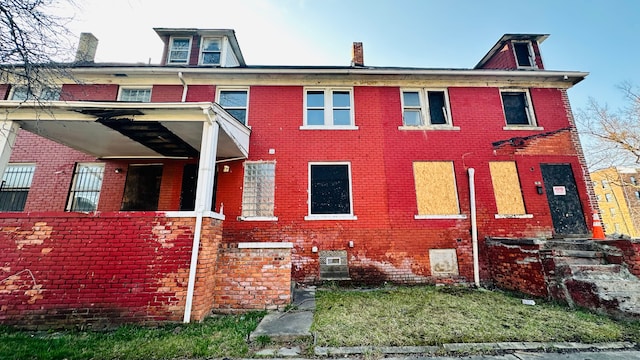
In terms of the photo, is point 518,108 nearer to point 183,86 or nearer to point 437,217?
point 437,217

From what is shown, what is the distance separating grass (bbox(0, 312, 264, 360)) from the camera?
3164 millimetres

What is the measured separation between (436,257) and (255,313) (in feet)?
17.8

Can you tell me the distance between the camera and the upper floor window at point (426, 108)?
28.3 feet

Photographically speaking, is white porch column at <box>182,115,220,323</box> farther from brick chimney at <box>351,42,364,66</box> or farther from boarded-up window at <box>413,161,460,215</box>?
brick chimney at <box>351,42,364,66</box>

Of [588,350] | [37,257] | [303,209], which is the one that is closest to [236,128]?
[303,209]

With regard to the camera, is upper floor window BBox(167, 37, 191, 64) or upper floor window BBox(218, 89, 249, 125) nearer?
upper floor window BBox(218, 89, 249, 125)

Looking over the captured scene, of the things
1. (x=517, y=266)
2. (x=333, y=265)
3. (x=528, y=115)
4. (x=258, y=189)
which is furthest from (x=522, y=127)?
(x=258, y=189)

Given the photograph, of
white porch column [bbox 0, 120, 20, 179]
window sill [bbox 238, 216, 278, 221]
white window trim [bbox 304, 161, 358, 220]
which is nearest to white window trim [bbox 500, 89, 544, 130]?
white window trim [bbox 304, 161, 358, 220]

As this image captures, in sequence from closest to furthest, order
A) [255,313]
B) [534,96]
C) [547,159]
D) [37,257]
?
1. [37,257]
2. [255,313]
3. [547,159]
4. [534,96]

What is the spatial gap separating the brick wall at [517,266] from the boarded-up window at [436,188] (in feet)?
4.95

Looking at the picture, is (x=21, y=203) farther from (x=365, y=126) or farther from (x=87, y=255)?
(x=365, y=126)

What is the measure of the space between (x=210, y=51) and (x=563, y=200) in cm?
1360

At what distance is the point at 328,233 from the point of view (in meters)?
7.40

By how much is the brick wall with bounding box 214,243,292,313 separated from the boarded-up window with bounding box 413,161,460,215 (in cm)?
484
